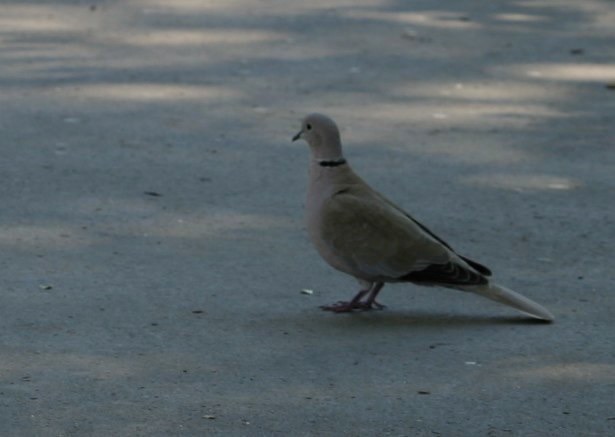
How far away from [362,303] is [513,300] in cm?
59

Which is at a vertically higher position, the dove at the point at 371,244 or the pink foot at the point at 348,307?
the dove at the point at 371,244

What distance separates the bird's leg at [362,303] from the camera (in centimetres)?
619

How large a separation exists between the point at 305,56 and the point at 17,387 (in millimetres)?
6147

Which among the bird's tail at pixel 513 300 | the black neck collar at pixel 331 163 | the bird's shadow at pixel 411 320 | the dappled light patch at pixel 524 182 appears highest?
the black neck collar at pixel 331 163

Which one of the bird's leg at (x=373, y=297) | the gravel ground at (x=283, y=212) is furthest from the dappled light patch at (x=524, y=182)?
the bird's leg at (x=373, y=297)

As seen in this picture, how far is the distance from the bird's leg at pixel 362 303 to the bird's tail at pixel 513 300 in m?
0.41

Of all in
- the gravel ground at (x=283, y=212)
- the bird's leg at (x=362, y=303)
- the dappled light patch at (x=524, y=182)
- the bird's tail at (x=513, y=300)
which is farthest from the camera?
the dappled light patch at (x=524, y=182)

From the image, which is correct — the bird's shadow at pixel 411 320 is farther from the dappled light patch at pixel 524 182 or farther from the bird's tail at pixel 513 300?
the dappled light patch at pixel 524 182

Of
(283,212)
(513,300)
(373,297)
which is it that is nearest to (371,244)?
(373,297)

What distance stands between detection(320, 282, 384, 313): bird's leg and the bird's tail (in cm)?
41

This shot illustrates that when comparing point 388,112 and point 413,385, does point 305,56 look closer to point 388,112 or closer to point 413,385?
point 388,112

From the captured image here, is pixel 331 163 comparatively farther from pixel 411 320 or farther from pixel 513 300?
pixel 513 300

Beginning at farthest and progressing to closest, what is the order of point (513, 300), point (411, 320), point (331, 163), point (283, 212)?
point (283, 212) → point (331, 163) → point (411, 320) → point (513, 300)

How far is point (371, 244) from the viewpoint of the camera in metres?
6.10
